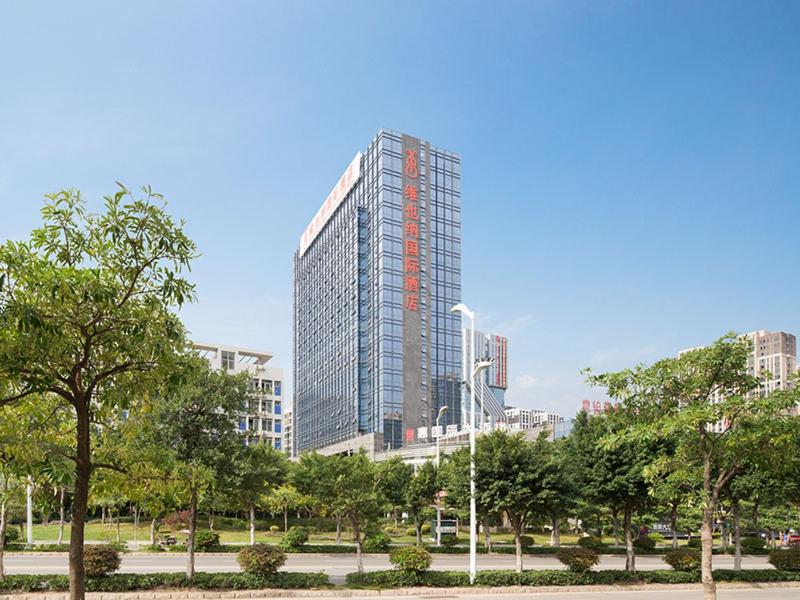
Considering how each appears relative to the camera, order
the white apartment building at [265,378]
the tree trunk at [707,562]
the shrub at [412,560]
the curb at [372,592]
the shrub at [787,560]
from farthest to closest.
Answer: the white apartment building at [265,378] < the shrub at [787,560] < the shrub at [412,560] < the curb at [372,592] < the tree trunk at [707,562]

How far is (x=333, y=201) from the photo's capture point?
407ft

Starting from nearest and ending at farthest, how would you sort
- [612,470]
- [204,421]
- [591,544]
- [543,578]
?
1. [204,421]
2. [543,578]
3. [612,470]
4. [591,544]

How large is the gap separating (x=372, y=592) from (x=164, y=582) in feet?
21.7

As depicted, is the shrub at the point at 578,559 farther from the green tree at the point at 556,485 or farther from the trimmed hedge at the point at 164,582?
the trimmed hedge at the point at 164,582

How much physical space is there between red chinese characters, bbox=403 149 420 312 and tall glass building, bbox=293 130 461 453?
0.48 feet

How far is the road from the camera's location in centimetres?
3191

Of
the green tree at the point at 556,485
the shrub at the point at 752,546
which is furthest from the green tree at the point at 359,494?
the shrub at the point at 752,546

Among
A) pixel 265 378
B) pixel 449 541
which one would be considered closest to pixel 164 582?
pixel 449 541

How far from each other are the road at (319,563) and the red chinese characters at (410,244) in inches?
2442

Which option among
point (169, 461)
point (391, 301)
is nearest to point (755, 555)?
point (169, 461)

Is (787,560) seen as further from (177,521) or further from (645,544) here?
(177,521)

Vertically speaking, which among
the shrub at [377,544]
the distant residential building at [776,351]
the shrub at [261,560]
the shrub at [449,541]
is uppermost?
the distant residential building at [776,351]

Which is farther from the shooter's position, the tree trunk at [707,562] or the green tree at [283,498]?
the green tree at [283,498]

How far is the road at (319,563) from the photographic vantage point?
31906 millimetres
